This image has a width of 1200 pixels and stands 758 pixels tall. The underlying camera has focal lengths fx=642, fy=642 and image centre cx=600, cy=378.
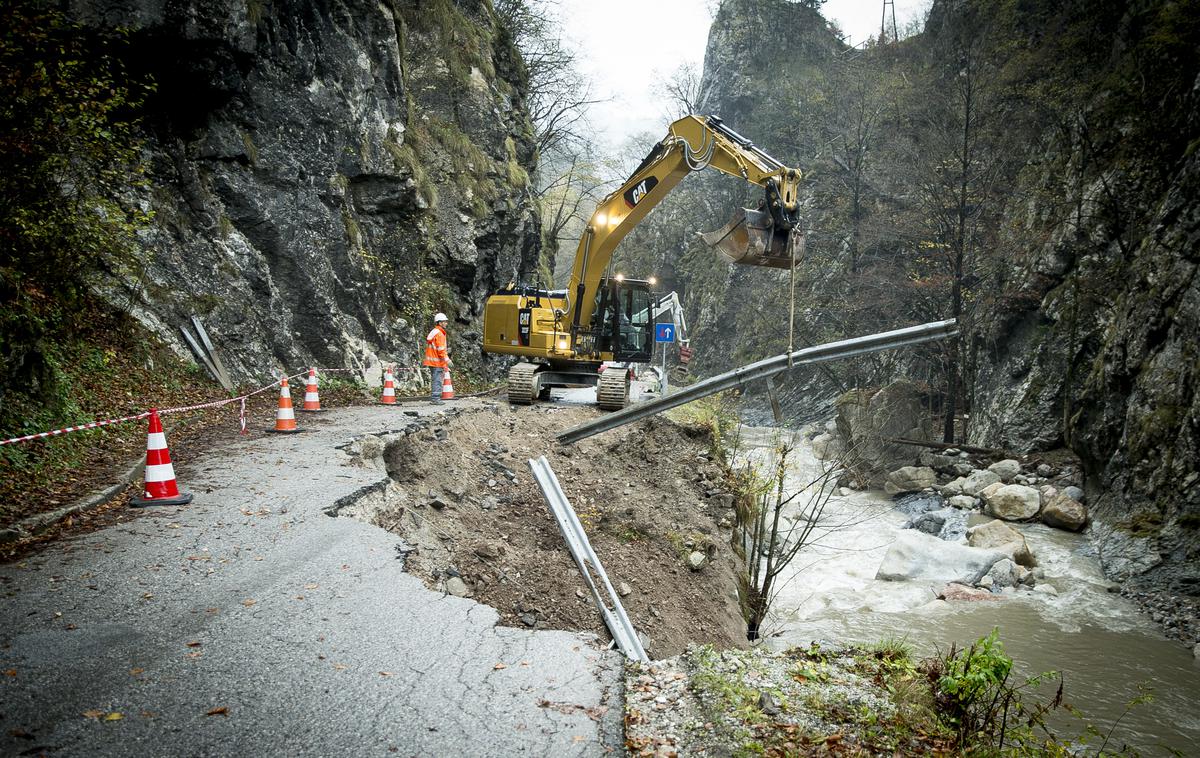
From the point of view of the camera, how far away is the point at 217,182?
521 inches

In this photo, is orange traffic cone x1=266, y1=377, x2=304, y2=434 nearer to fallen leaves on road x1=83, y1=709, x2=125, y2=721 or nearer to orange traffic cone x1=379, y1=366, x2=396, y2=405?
orange traffic cone x1=379, y1=366, x2=396, y2=405

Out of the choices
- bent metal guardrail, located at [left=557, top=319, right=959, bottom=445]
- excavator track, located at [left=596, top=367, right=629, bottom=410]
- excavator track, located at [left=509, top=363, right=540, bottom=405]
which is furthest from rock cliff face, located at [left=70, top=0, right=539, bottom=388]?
bent metal guardrail, located at [left=557, top=319, right=959, bottom=445]

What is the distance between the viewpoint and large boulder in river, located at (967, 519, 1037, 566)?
34.9 feet

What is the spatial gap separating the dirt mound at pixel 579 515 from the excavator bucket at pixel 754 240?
3528mm

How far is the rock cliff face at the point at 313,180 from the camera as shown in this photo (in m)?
12.1

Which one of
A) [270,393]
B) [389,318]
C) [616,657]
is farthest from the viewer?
[389,318]

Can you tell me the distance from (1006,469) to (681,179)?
32.1ft

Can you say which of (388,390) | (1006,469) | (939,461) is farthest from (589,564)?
(939,461)

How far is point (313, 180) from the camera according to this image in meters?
15.1

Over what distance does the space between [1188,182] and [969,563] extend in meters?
7.71

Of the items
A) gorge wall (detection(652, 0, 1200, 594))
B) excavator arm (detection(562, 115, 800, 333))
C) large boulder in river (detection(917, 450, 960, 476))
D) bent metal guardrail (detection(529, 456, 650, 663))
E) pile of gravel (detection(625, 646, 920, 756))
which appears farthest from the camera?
large boulder in river (detection(917, 450, 960, 476))

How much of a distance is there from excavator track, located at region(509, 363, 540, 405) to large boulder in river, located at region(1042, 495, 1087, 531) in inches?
401

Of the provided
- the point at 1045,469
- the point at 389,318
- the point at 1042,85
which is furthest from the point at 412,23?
the point at 1045,469

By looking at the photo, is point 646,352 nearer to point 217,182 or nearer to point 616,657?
point 217,182
